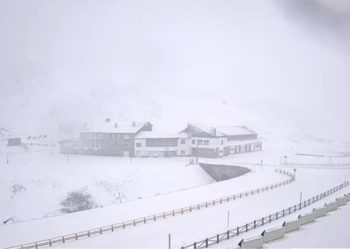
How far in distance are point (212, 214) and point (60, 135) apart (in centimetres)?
3031

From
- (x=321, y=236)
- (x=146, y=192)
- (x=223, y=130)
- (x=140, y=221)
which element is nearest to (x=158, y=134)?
(x=223, y=130)

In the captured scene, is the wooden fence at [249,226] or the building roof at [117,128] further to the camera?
the building roof at [117,128]

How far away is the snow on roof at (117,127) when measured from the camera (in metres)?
34.7

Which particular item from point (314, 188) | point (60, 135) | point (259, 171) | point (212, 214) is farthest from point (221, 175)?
point (60, 135)

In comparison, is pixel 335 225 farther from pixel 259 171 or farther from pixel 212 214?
pixel 259 171

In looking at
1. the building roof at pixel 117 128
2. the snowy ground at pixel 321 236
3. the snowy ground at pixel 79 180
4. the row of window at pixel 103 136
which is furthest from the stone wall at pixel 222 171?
the snowy ground at pixel 321 236

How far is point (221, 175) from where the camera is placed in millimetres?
28344

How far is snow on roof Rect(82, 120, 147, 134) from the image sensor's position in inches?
1366

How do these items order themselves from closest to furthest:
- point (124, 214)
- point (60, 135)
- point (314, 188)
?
point (124, 214)
point (314, 188)
point (60, 135)

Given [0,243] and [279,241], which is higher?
[279,241]

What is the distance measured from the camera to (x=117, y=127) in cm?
3556

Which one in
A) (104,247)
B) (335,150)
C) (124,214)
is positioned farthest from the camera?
(335,150)

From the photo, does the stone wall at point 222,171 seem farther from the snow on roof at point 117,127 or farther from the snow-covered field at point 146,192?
the snow on roof at point 117,127

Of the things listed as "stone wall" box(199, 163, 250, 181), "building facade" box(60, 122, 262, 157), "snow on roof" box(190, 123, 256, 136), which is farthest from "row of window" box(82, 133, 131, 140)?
"stone wall" box(199, 163, 250, 181)
